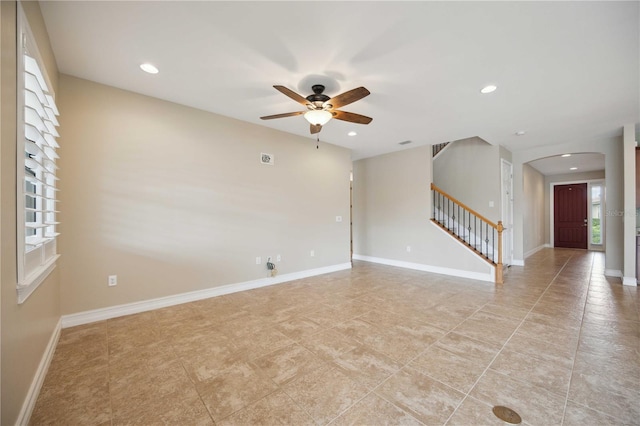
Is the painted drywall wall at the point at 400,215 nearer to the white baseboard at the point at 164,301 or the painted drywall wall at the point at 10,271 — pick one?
the white baseboard at the point at 164,301

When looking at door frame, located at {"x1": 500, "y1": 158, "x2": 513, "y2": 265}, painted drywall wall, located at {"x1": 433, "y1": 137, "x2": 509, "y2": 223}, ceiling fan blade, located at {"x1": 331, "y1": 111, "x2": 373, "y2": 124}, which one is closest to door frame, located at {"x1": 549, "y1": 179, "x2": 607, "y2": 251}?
door frame, located at {"x1": 500, "y1": 158, "x2": 513, "y2": 265}

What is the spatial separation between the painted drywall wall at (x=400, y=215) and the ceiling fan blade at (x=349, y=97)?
352 centimetres

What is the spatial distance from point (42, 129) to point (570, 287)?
6.86m

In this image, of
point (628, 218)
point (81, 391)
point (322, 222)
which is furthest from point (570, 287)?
point (81, 391)

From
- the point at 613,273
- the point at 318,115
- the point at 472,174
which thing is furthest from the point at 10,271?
the point at 613,273

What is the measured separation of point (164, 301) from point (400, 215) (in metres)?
4.83

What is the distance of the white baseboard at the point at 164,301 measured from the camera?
9.40 ft

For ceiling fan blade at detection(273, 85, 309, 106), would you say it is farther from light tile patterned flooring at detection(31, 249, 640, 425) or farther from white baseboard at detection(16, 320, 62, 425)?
white baseboard at detection(16, 320, 62, 425)

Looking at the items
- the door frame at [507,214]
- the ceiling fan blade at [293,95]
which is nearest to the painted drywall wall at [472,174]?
the door frame at [507,214]

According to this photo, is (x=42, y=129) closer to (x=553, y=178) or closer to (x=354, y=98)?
(x=354, y=98)

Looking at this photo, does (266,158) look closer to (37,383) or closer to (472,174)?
(37,383)

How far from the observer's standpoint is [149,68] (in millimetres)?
2672

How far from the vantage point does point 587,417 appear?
1.56 m

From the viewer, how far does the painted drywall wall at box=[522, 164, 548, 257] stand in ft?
23.4
